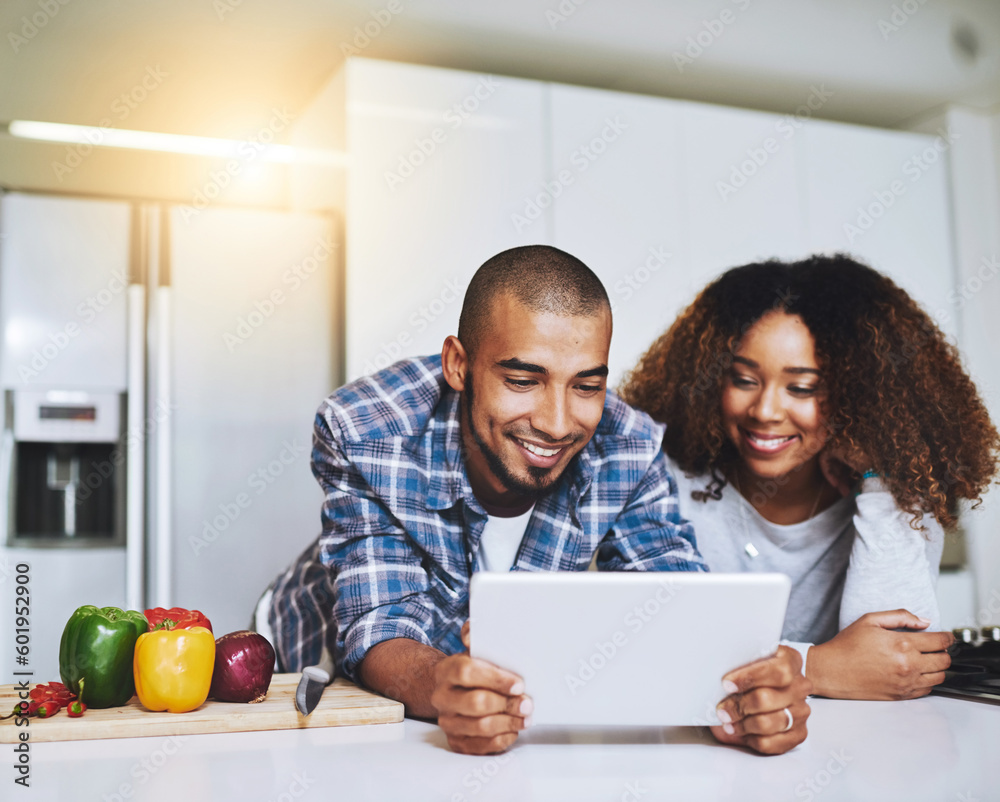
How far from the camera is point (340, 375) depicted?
2.81 m

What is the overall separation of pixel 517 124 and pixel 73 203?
128cm

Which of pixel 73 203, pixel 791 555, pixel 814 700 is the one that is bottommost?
pixel 814 700

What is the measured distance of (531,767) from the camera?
2.79ft

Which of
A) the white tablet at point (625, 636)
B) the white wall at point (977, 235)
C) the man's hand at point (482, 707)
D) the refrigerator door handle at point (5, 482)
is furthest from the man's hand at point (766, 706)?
the white wall at point (977, 235)

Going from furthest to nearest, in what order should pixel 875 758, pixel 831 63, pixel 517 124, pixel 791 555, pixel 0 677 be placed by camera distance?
pixel 831 63, pixel 517 124, pixel 0 677, pixel 791 555, pixel 875 758

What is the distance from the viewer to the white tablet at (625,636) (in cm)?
81

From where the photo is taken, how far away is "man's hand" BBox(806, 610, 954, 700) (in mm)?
1152

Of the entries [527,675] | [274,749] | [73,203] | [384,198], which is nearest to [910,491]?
[527,675]

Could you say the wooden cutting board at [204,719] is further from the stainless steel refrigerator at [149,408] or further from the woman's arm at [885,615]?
the stainless steel refrigerator at [149,408]

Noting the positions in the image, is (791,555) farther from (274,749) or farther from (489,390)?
(274,749)

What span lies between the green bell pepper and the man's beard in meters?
0.51

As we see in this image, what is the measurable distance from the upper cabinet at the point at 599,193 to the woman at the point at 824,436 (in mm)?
1127

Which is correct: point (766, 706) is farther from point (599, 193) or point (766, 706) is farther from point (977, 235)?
point (977, 235)

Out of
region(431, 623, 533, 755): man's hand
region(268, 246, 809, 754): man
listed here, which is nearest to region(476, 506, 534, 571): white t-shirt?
region(268, 246, 809, 754): man
